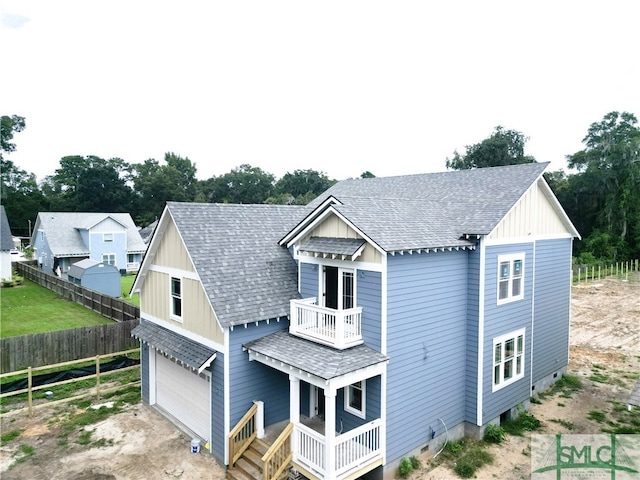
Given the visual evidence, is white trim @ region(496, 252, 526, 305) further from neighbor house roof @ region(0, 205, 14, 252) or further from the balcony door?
neighbor house roof @ region(0, 205, 14, 252)

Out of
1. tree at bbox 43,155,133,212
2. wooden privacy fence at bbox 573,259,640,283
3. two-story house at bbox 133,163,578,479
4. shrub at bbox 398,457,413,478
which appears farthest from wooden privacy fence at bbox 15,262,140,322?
tree at bbox 43,155,133,212

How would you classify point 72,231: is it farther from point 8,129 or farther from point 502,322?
point 502,322

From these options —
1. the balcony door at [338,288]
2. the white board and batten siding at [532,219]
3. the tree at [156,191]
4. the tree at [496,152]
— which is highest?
the tree at [496,152]

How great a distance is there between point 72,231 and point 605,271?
5343 centimetres

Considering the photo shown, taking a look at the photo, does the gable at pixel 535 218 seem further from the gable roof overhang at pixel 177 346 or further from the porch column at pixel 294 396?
the gable roof overhang at pixel 177 346

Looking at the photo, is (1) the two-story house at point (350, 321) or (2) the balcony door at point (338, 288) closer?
(1) the two-story house at point (350, 321)

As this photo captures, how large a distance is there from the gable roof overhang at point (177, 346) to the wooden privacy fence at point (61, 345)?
14.0 feet

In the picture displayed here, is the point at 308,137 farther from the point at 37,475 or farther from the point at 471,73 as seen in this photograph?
the point at 37,475

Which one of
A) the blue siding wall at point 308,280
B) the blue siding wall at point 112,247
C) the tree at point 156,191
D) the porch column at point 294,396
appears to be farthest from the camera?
the tree at point 156,191

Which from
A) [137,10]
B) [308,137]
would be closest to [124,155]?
[308,137]

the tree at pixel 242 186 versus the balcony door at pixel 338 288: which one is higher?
the tree at pixel 242 186

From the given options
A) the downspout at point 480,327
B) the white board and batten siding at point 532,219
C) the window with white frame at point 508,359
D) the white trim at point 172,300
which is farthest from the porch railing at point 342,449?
the white board and batten siding at point 532,219

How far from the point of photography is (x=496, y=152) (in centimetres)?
5681

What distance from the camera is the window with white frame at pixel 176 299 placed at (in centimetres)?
1255
